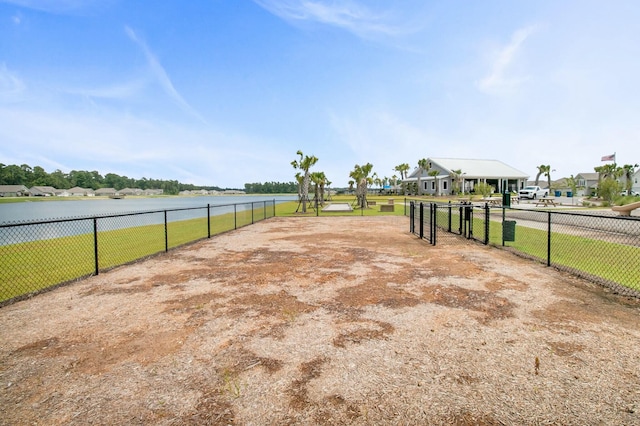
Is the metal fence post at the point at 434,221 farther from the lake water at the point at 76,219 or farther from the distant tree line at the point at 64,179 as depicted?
the distant tree line at the point at 64,179

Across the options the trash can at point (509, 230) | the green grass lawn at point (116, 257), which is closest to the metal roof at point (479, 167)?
the green grass lawn at point (116, 257)

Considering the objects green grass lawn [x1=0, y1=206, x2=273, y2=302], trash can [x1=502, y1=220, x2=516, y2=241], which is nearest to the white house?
trash can [x1=502, y1=220, x2=516, y2=241]

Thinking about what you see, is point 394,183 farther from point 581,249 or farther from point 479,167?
point 581,249

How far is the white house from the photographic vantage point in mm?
55406

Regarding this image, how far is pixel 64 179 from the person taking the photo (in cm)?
15425

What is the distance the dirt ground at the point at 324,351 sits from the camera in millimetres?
2697

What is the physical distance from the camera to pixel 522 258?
857cm

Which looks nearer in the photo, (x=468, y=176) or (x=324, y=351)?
(x=324, y=351)

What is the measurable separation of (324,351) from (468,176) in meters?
57.9

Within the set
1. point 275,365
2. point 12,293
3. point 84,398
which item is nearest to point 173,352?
point 84,398

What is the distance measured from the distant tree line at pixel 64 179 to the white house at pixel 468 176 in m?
159

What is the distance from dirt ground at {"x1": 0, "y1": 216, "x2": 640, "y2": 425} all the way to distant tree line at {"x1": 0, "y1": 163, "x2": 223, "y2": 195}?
171170 millimetres

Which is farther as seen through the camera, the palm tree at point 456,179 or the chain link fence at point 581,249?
the palm tree at point 456,179

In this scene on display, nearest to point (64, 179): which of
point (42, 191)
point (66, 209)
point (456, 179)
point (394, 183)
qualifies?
point (42, 191)
